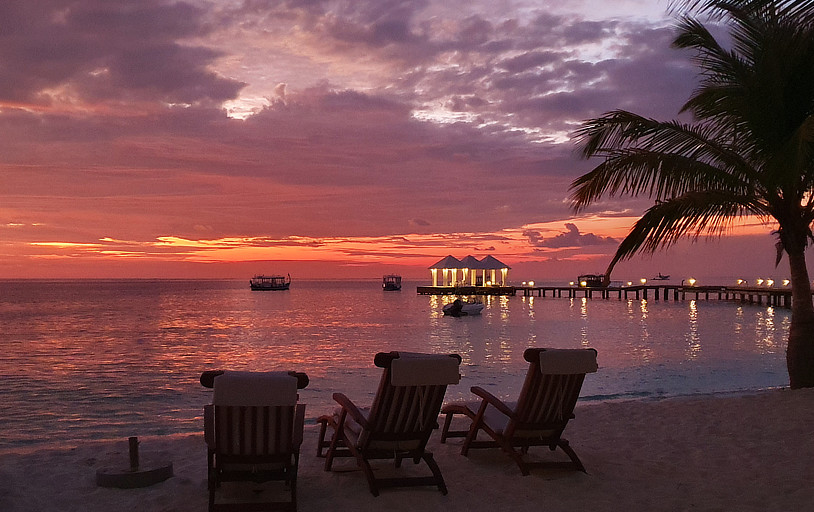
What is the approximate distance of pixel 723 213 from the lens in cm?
880

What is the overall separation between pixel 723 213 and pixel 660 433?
3583 mm

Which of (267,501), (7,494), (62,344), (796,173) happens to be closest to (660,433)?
(796,173)

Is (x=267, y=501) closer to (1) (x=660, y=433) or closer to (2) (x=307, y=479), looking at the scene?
(2) (x=307, y=479)

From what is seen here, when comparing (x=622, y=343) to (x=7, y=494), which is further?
(x=622, y=343)

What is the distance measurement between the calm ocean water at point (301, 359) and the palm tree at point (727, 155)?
4.02 metres

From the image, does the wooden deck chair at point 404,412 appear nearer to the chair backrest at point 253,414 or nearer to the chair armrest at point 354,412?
the chair armrest at point 354,412

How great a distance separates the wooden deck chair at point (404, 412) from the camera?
450 centimetres

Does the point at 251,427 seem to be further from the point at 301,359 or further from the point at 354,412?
the point at 301,359

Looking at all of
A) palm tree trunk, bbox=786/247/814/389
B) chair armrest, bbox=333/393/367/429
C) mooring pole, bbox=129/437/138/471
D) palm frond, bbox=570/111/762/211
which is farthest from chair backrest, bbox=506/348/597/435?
palm tree trunk, bbox=786/247/814/389

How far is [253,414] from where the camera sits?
4.19m

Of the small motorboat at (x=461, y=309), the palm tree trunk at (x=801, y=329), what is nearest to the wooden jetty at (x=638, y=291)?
the small motorboat at (x=461, y=309)

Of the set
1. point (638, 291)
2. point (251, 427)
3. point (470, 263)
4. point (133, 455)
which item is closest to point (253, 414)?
point (251, 427)

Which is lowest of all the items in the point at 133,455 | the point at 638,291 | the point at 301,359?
the point at 301,359

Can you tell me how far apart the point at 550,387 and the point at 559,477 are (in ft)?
2.41
